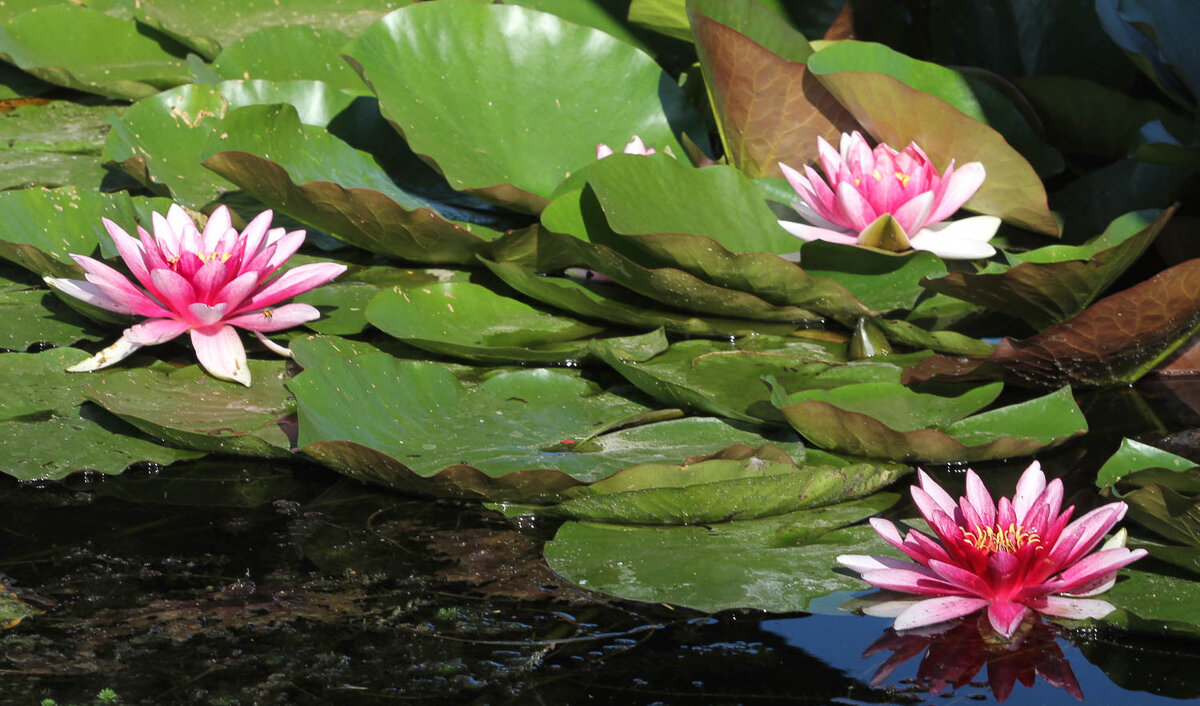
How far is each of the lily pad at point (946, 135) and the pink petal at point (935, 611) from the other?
1264 millimetres

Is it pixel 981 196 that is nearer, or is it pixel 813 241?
pixel 813 241

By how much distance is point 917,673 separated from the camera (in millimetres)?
1240

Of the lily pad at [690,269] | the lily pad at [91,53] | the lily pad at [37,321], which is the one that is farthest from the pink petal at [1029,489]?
the lily pad at [91,53]

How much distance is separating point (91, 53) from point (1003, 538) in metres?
3.14

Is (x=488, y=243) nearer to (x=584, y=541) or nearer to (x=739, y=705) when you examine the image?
(x=584, y=541)

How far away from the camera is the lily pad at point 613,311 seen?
212 centimetres

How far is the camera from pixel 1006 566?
1.29 meters

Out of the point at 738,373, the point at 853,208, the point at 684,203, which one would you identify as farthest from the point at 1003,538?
the point at 684,203

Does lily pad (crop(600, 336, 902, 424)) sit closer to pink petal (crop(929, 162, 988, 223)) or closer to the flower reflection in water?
pink petal (crop(929, 162, 988, 223))

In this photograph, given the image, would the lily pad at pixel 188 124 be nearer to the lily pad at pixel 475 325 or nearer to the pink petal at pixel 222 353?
the pink petal at pixel 222 353

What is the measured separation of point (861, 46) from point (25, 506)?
1.90 m

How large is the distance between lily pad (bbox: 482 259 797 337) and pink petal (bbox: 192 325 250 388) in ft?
1.58

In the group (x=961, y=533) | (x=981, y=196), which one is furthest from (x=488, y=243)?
(x=961, y=533)

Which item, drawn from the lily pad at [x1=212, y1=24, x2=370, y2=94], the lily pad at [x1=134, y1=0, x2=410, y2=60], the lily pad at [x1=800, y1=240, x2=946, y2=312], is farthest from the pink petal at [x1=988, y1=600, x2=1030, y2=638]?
the lily pad at [x1=134, y1=0, x2=410, y2=60]
